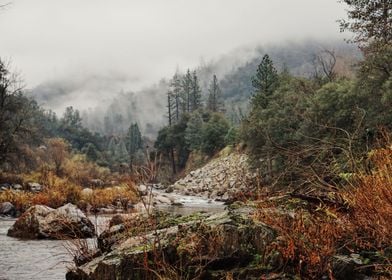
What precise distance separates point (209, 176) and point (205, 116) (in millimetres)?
30412

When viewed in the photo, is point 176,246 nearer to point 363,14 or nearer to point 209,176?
point 363,14

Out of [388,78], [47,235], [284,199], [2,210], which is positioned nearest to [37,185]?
[2,210]

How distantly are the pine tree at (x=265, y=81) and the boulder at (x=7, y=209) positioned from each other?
35892 millimetres

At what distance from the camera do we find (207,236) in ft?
20.9

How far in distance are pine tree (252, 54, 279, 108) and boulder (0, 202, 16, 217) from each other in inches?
1413

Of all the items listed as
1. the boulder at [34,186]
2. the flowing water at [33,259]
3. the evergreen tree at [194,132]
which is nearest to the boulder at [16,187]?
the boulder at [34,186]

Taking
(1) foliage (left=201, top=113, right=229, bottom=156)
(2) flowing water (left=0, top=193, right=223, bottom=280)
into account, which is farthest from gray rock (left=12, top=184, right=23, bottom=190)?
(1) foliage (left=201, top=113, right=229, bottom=156)

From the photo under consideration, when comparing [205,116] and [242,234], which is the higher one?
[205,116]

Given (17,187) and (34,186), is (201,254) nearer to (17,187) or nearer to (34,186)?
(17,187)

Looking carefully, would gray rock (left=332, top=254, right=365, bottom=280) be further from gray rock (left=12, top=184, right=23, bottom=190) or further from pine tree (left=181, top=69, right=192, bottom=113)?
pine tree (left=181, top=69, right=192, bottom=113)

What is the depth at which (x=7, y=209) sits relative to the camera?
899 inches

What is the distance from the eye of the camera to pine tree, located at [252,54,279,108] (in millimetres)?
54688

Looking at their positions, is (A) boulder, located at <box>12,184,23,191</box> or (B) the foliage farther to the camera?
(B) the foliage

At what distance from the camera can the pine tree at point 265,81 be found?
179 ft
